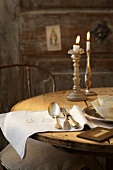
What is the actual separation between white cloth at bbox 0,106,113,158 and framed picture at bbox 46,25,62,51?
4.72 feet

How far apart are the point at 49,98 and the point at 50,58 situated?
107cm

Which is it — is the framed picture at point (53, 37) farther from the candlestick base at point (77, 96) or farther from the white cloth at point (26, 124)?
the white cloth at point (26, 124)

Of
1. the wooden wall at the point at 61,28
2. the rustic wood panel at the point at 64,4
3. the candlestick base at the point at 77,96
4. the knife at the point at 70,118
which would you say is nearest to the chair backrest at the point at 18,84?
the wooden wall at the point at 61,28

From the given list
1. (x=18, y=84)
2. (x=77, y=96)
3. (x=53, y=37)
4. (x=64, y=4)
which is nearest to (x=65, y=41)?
(x=53, y=37)

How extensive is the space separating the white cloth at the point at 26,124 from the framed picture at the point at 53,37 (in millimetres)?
1439

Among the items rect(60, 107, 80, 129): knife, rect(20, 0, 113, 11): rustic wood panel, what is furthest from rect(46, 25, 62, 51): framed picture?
rect(60, 107, 80, 129): knife

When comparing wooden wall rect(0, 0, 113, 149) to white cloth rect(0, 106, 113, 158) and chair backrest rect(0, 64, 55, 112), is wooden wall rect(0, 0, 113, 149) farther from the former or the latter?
white cloth rect(0, 106, 113, 158)

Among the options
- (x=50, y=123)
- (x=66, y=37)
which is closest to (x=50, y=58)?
(x=66, y=37)

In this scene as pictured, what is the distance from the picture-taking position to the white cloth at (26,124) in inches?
55.3

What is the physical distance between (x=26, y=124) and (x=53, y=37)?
5.44 ft

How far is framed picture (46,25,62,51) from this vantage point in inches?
119

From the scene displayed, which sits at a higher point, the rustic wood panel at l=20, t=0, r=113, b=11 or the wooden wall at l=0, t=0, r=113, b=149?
the rustic wood panel at l=20, t=0, r=113, b=11

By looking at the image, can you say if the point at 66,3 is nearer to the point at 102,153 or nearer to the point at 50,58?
the point at 50,58

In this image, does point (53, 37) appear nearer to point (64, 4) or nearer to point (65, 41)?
point (65, 41)
